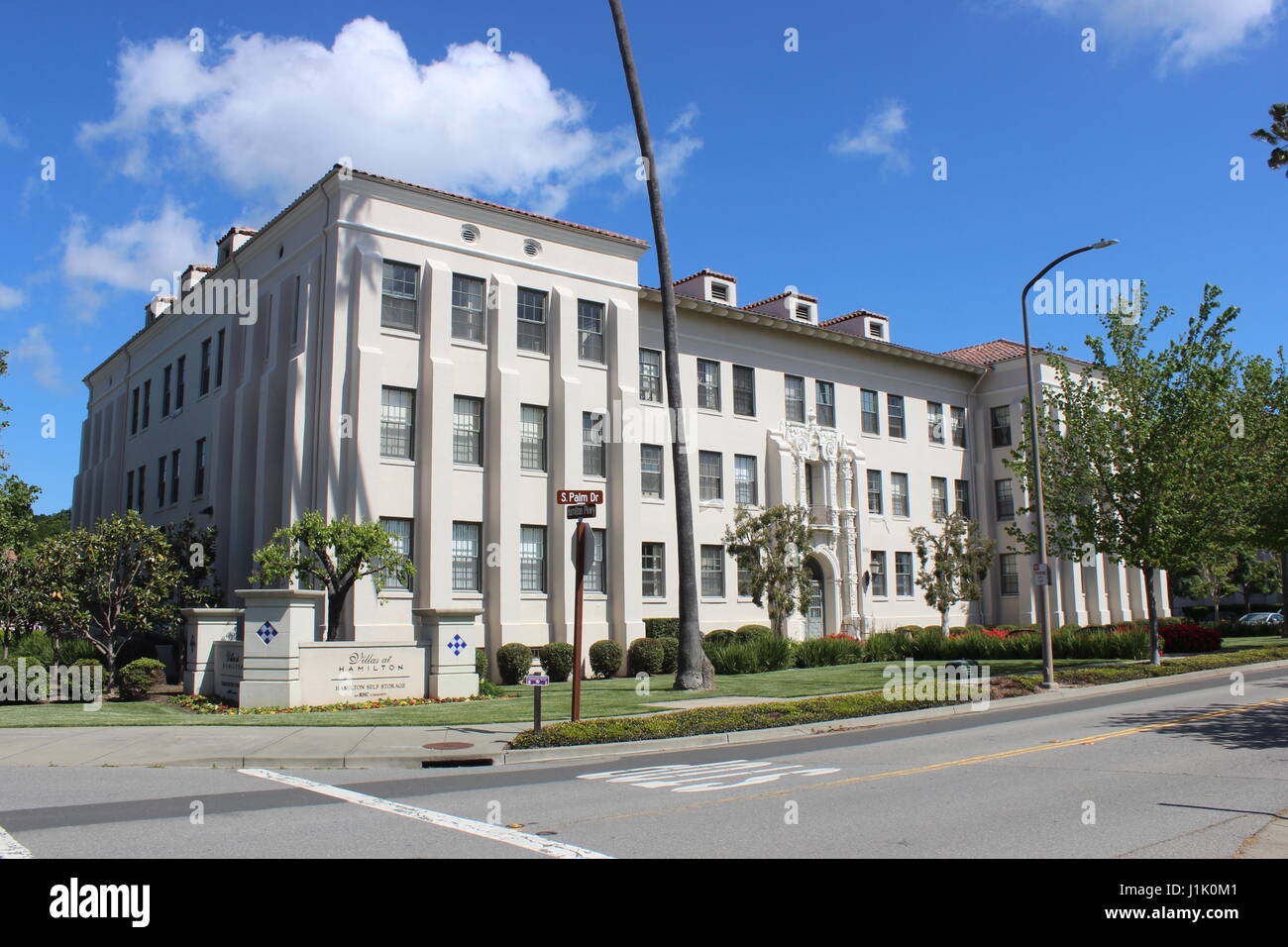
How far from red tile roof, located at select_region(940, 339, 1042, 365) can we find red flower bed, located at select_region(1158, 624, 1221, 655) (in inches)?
621

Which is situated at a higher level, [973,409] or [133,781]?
[973,409]

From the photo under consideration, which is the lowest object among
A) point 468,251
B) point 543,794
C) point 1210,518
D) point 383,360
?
point 543,794

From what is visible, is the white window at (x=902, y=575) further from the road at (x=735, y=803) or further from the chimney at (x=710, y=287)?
the road at (x=735, y=803)

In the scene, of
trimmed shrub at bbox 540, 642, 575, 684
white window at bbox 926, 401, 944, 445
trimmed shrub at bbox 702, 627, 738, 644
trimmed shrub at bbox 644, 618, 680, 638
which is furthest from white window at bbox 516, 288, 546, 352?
white window at bbox 926, 401, 944, 445

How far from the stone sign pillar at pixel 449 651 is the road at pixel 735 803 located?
7981mm

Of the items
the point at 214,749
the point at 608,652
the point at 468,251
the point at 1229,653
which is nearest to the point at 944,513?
the point at 1229,653

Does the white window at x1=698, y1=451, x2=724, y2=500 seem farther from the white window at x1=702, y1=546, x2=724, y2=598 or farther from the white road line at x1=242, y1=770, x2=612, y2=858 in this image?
the white road line at x1=242, y1=770, x2=612, y2=858

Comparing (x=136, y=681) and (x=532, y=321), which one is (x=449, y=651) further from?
(x=532, y=321)

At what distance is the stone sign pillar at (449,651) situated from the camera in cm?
2031

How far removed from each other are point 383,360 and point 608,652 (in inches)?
382

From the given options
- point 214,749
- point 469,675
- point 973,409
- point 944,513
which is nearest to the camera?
point 214,749

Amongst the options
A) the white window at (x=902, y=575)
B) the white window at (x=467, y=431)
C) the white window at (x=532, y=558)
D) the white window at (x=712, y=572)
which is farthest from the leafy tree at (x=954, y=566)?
the white window at (x=467, y=431)

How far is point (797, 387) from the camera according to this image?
122ft
